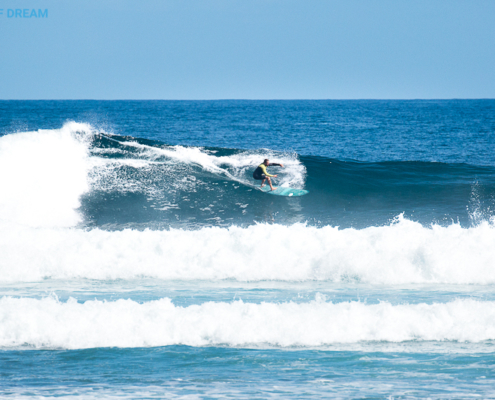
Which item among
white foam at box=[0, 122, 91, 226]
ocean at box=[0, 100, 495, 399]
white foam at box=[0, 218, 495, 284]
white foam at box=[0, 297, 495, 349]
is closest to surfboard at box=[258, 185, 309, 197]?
ocean at box=[0, 100, 495, 399]

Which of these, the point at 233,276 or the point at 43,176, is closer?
the point at 233,276

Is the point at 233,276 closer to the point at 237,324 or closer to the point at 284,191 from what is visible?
the point at 237,324

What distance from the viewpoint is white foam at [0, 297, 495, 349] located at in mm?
6422

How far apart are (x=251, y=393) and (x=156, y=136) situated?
42.0m

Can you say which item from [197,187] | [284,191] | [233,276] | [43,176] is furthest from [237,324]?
[43,176]

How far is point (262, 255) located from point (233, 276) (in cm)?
89

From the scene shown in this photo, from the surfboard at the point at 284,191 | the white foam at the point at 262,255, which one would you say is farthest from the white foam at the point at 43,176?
the surfboard at the point at 284,191

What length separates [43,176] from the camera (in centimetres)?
1661

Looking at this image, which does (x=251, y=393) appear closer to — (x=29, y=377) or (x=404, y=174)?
(x=29, y=377)

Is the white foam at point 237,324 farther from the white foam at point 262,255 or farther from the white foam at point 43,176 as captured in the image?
the white foam at point 43,176

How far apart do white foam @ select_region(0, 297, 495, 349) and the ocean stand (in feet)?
0.08

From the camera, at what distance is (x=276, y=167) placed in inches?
773

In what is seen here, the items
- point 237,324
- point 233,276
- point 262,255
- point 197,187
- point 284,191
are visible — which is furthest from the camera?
point 197,187

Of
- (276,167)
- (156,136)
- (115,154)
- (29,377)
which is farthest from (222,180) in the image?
(156,136)
